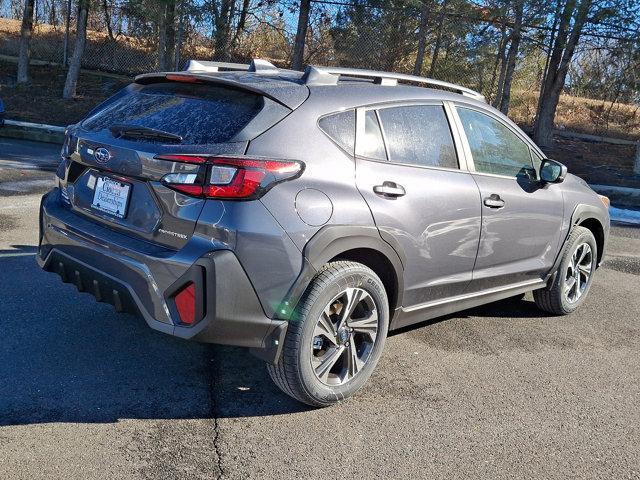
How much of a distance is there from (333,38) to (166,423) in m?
14.3

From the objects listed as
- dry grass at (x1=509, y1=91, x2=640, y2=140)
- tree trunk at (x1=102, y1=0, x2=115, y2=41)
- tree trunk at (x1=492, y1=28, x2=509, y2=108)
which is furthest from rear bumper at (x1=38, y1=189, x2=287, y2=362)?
tree trunk at (x1=102, y1=0, x2=115, y2=41)

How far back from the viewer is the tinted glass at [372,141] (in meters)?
3.77

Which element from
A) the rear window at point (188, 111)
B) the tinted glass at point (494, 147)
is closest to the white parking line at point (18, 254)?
the rear window at point (188, 111)

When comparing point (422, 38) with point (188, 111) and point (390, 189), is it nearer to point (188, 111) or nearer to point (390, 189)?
point (390, 189)

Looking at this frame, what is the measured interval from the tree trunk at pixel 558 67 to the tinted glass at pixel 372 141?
37.8ft

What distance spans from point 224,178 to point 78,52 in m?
15.8

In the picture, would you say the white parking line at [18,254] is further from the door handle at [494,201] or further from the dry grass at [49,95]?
the dry grass at [49,95]

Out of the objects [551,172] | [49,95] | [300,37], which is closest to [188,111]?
[551,172]

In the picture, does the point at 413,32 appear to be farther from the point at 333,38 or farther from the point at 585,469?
the point at 585,469

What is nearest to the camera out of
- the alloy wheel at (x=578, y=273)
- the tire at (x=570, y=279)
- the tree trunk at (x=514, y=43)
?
the tire at (x=570, y=279)

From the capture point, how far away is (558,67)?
15039 millimetres

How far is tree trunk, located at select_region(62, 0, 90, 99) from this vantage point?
669 inches

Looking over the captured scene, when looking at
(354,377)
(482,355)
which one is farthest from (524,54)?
(354,377)

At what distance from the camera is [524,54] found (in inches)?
619
